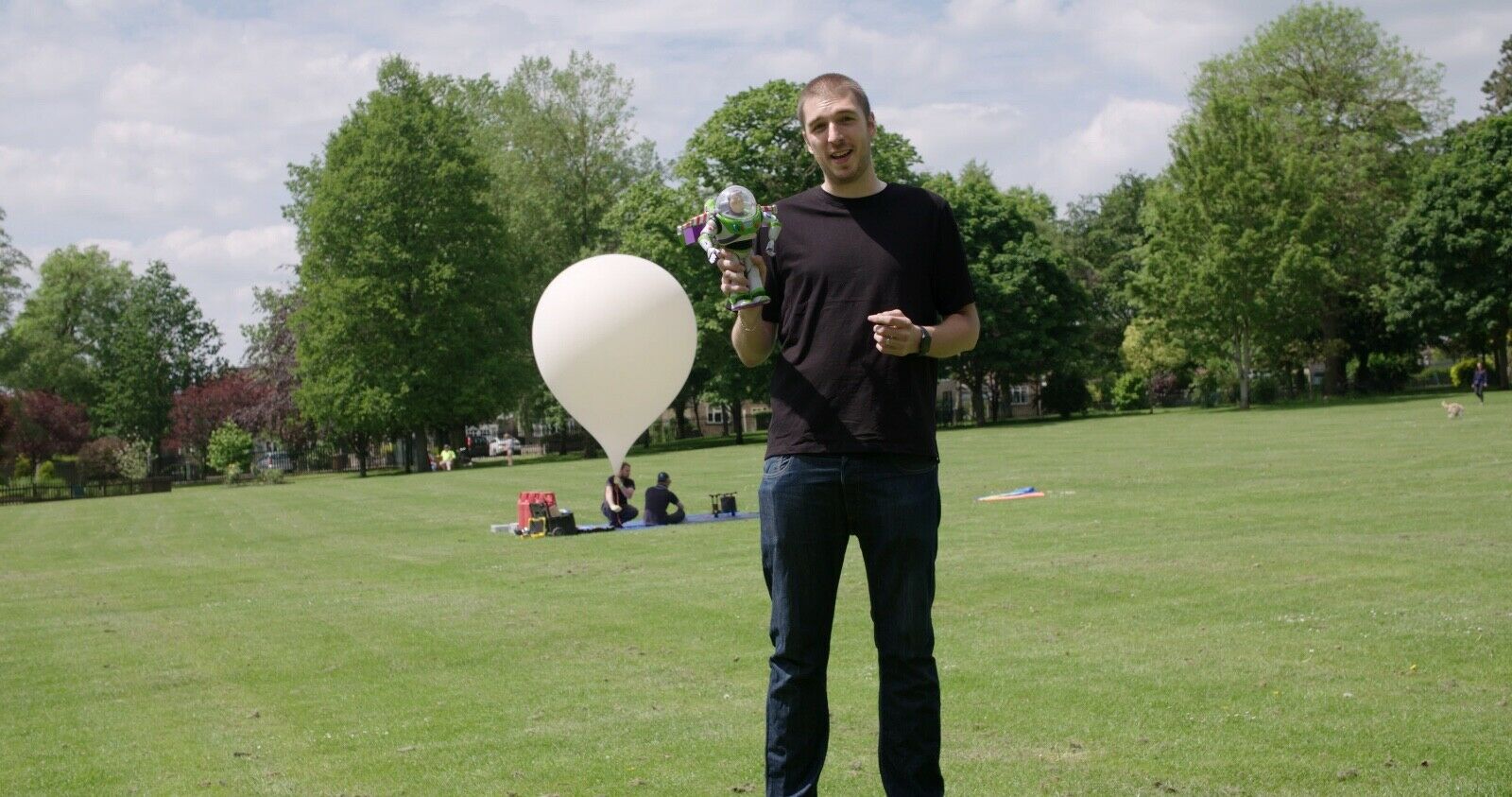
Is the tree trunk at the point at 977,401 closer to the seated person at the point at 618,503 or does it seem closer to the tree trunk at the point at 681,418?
the tree trunk at the point at 681,418

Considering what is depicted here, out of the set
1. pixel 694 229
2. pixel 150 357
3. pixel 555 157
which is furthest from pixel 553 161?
pixel 694 229

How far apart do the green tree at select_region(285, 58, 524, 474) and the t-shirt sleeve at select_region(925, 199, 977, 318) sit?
61.6m

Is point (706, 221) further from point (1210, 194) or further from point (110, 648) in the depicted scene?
point (1210, 194)

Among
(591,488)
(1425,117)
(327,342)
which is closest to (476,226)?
(327,342)

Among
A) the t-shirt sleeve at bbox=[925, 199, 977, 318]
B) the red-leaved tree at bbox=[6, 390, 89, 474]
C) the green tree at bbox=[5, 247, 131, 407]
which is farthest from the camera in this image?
the green tree at bbox=[5, 247, 131, 407]

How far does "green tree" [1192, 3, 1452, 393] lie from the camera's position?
243ft

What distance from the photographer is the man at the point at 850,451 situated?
474cm

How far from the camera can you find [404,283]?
65562 mm

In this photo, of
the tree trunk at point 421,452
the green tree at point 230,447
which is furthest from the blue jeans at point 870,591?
the green tree at point 230,447

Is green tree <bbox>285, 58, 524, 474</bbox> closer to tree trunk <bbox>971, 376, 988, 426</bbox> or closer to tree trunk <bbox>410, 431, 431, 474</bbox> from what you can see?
tree trunk <bbox>410, 431, 431, 474</bbox>

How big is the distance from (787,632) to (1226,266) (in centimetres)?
6785

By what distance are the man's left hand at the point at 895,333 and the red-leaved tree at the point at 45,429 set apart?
278ft

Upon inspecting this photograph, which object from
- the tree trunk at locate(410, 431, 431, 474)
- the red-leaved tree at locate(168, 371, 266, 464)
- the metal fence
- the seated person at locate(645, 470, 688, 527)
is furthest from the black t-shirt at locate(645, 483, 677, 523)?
the red-leaved tree at locate(168, 371, 266, 464)

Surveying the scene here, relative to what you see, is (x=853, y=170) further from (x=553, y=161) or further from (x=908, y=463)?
(x=553, y=161)
